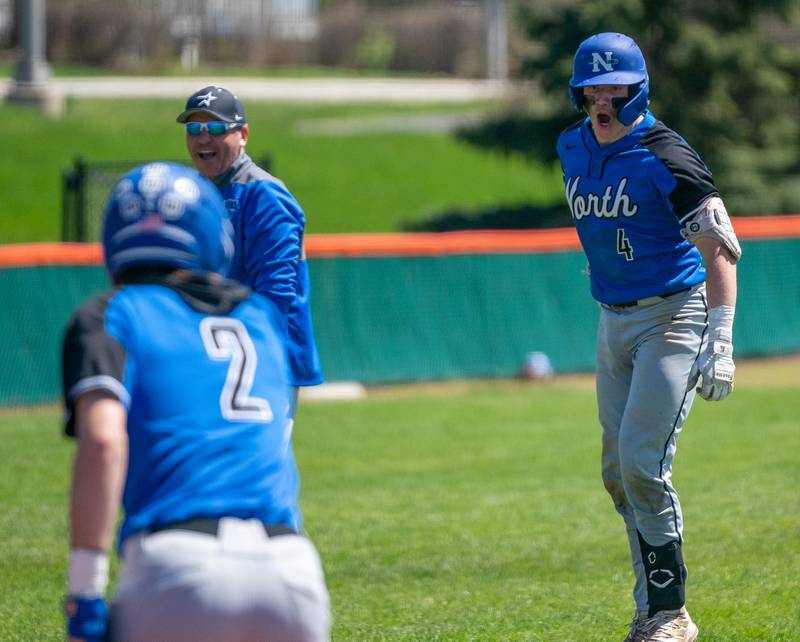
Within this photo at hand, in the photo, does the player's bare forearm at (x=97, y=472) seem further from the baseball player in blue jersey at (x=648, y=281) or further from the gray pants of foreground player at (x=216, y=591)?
the baseball player in blue jersey at (x=648, y=281)

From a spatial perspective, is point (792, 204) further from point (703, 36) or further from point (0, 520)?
point (0, 520)

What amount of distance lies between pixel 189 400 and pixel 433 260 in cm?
1213

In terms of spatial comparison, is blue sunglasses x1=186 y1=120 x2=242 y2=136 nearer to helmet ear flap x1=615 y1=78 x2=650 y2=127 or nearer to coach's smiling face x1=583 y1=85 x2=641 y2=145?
coach's smiling face x1=583 y1=85 x2=641 y2=145

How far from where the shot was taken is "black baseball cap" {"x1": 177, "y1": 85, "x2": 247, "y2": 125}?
215 inches

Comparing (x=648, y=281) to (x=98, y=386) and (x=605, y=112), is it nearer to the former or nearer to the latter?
(x=605, y=112)

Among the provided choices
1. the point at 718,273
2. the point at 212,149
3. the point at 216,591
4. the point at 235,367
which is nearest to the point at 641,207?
the point at 718,273

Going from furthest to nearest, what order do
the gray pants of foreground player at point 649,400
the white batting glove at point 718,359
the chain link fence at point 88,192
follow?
1. the chain link fence at point 88,192
2. the gray pants of foreground player at point 649,400
3. the white batting glove at point 718,359

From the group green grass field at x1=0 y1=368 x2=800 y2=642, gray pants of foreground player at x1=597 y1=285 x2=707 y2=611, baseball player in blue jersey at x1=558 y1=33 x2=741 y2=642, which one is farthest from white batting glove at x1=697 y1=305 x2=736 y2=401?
green grass field at x1=0 y1=368 x2=800 y2=642

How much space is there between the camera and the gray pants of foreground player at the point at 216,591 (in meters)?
2.78

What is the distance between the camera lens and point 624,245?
5.33m

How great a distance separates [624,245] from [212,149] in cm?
177

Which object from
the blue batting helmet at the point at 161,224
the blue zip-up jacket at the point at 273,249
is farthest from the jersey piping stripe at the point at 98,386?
the blue zip-up jacket at the point at 273,249

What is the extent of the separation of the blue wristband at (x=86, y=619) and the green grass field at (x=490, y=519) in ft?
9.41

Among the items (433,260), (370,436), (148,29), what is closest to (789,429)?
(370,436)
